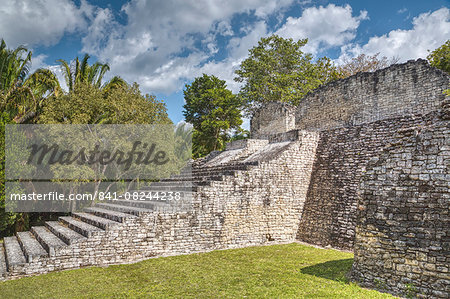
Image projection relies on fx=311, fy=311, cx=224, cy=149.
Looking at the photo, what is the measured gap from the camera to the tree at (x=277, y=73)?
84.7 ft

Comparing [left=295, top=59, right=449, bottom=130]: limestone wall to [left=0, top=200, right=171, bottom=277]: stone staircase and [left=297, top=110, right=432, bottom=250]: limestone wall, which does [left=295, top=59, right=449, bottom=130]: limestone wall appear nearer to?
[left=297, top=110, right=432, bottom=250]: limestone wall

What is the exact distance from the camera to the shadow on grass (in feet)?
18.1

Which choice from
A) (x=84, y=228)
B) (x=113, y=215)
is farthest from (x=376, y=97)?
(x=84, y=228)

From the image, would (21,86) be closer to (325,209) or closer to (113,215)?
(113,215)

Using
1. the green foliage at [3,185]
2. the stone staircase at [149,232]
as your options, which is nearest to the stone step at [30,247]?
the stone staircase at [149,232]

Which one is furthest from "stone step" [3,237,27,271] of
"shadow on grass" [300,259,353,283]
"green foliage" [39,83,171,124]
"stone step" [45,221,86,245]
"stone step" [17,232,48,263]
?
"shadow on grass" [300,259,353,283]

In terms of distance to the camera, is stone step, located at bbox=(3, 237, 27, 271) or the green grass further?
stone step, located at bbox=(3, 237, 27, 271)

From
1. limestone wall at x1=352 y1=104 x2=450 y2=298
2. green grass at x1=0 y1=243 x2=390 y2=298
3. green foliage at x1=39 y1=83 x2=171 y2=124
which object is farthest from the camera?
green foliage at x1=39 y1=83 x2=171 y2=124

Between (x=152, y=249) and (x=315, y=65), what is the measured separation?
2452 cm

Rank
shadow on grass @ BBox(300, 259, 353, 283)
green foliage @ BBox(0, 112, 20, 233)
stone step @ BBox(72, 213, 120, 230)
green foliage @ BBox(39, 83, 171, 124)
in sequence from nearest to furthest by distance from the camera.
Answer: shadow on grass @ BBox(300, 259, 353, 283), stone step @ BBox(72, 213, 120, 230), green foliage @ BBox(0, 112, 20, 233), green foliage @ BBox(39, 83, 171, 124)

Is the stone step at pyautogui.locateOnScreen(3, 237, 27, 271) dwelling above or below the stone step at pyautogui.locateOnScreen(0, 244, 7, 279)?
above

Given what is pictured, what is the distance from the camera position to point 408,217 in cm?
489

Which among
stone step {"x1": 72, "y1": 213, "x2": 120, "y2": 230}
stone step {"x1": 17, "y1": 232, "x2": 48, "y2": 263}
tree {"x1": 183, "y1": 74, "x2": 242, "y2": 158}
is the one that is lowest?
stone step {"x1": 17, "y1": 232, "x2": 48, "y2": 263}

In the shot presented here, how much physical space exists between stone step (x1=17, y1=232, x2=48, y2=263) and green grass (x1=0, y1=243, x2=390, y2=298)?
438mm
